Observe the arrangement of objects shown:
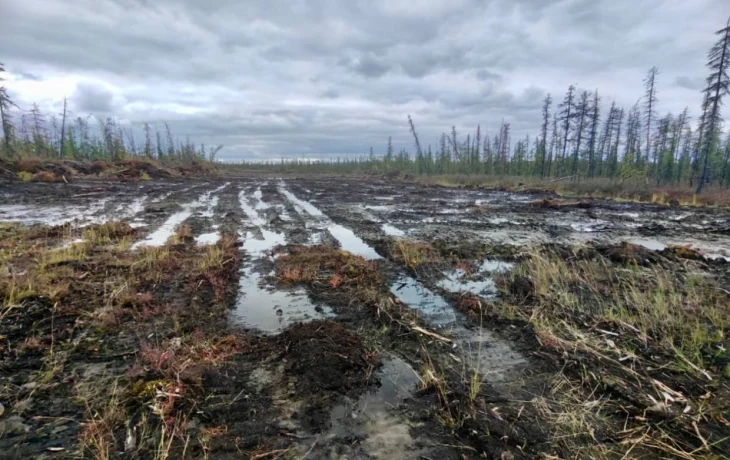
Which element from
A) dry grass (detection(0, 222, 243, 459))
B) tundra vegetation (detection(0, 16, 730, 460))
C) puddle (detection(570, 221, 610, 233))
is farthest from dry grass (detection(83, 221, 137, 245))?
puddle (detection(570, 221, 610, 233))

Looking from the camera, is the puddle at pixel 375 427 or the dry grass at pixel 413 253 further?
the dry grass at pixel 413 253

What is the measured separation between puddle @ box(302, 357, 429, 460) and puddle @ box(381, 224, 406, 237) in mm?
8134

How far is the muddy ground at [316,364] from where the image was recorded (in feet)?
9.75

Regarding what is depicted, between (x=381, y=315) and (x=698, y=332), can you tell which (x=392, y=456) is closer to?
(x=381, y=315)

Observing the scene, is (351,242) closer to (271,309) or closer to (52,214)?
(271,309)

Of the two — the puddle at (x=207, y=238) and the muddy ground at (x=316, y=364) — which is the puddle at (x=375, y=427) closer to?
the muddy ground at (x=316, y=364)

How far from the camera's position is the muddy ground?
2971 mm

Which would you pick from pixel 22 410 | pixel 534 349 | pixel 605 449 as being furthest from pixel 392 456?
pixel 22 410

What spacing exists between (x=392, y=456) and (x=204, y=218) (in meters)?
12.8

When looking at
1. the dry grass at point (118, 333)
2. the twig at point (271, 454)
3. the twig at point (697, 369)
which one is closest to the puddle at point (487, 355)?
the twig at point (697, 369)

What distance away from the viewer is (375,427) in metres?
3.18

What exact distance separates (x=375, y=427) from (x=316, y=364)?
1.05 meters

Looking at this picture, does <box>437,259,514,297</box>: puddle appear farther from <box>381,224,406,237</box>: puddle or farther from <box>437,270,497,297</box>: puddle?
<box>381,224,406,237</box>: puddle

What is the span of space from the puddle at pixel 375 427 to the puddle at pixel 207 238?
7.55 meters
